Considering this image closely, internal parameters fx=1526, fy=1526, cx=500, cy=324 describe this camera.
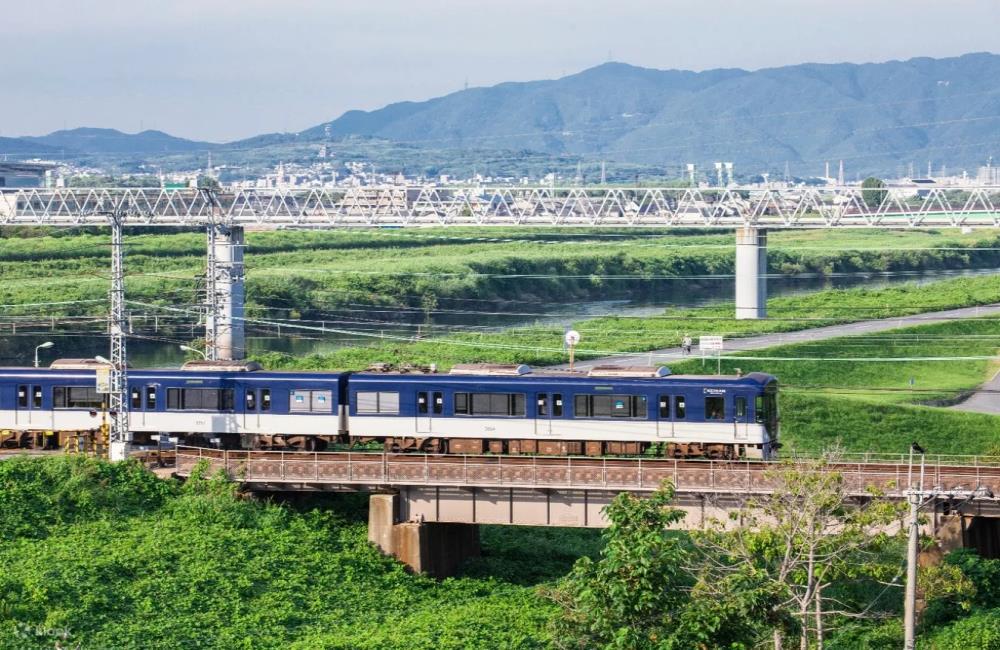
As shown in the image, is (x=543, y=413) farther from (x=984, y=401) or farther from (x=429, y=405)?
(x=984, y=401)

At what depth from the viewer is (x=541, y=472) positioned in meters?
32.1

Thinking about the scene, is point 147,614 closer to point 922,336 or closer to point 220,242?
point 220,242

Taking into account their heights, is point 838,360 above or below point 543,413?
below

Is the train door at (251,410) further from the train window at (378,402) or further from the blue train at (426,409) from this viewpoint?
the train window at (378,402)

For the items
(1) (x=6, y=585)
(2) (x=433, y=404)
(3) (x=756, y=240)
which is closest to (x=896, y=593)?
(2) (x=433, y=404)

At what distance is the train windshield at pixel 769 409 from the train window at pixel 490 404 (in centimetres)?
568

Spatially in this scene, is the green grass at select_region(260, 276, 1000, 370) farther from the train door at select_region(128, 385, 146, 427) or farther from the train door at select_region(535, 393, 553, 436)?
the train door at select_region(128, 385, 146, 427)

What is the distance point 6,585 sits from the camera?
27.4 meters

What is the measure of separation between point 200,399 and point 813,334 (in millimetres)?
37730

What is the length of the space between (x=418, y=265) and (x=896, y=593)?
72.4m

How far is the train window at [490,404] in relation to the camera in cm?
3709

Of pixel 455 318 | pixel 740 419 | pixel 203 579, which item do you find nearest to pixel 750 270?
pixel 455 318

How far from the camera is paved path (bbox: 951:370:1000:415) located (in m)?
56.1

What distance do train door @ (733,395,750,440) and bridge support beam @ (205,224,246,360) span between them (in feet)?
56.7
